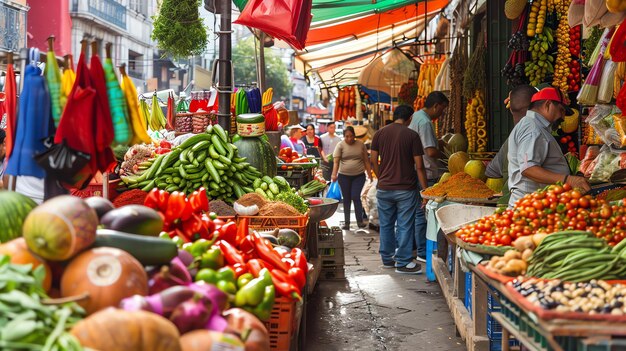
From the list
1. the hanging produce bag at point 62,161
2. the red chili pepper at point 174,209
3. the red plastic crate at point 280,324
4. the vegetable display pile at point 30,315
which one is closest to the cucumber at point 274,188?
the red chili pepper at point 174,209

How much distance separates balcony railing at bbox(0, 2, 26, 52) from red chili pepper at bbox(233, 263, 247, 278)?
18.0m

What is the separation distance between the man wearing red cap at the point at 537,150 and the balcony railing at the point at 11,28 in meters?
17.2

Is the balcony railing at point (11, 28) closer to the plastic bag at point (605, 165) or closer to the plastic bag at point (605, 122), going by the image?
the plastic bag at point (605, 122)

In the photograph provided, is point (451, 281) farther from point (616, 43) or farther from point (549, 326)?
point (549, 326)

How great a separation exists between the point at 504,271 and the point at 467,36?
8.43 metres

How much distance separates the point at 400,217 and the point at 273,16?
3.32 meters

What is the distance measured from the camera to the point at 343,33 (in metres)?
15.9

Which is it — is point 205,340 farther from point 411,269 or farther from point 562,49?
point 411,269

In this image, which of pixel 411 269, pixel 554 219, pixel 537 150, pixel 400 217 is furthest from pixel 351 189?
pixel 554 219

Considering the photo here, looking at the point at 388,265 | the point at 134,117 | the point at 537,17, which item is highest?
the point at 537,17

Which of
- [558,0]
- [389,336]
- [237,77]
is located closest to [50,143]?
[389,336]

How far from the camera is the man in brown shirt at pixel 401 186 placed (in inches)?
393

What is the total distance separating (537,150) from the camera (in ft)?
20.7

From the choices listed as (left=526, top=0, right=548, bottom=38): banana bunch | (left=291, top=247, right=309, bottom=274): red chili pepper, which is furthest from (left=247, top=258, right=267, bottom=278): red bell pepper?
(left=526, top=0, right=548, bottom=38): banana bunch
